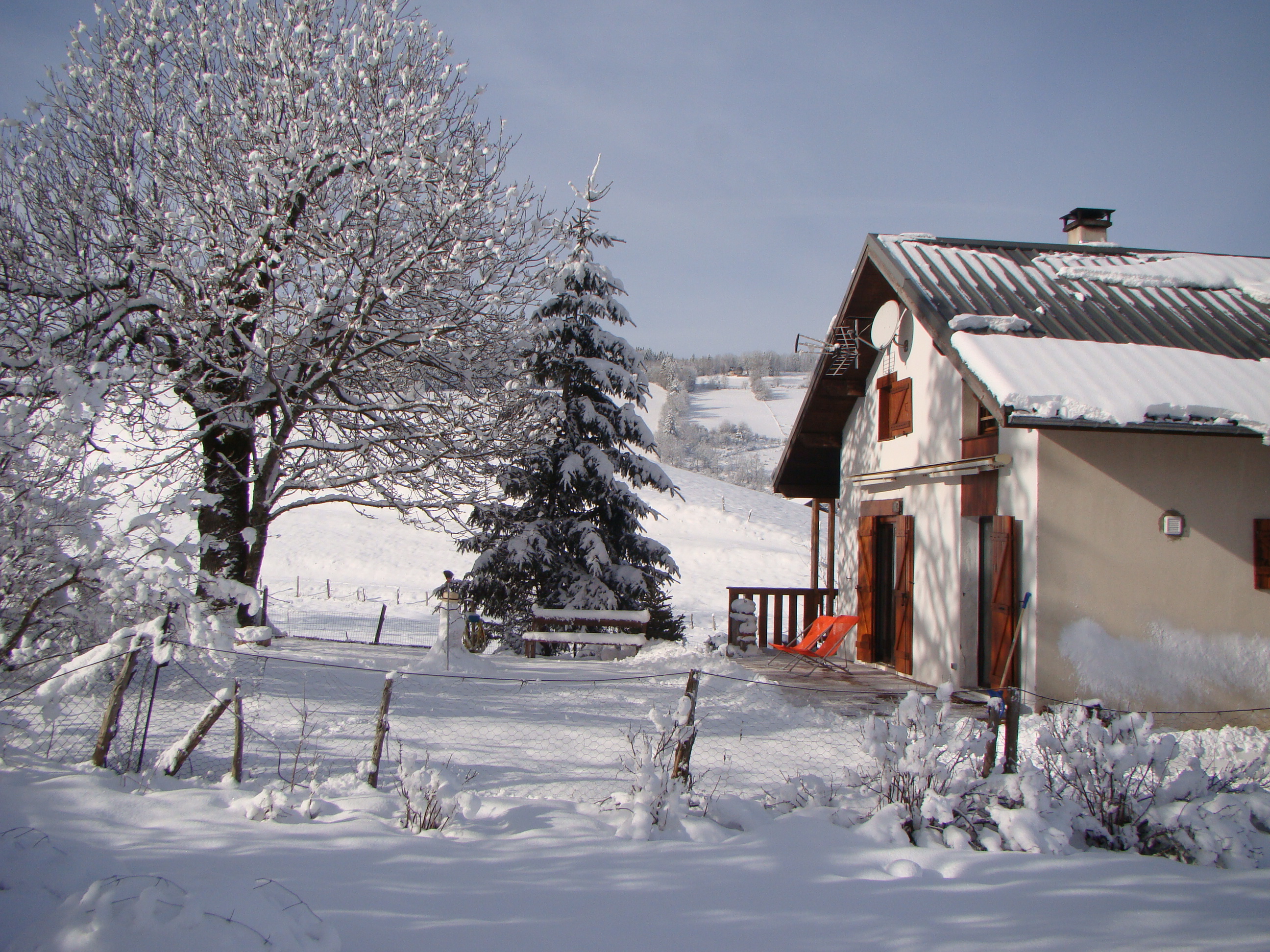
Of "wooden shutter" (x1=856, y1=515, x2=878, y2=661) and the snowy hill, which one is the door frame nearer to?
"wooden shutter" (x1=856, y1=515, x2=878, y2=661)

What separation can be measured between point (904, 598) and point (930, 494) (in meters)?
1.36

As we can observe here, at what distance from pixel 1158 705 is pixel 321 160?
10.9 m

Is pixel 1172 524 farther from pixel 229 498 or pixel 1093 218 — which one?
pixel 229 498

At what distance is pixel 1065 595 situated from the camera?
24.6 ft

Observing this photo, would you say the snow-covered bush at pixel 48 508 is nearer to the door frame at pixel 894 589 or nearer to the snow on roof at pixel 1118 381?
the snow on roof at pixel 1118 381

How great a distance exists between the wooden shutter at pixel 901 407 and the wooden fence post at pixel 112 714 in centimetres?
868

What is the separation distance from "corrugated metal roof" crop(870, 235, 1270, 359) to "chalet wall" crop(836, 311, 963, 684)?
35.8 inches

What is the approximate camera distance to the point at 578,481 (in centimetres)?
1291

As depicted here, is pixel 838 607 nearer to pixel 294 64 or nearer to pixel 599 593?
pixel 599 593

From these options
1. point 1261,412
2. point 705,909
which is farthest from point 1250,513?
point 705,909

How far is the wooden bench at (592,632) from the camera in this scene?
11.6 m

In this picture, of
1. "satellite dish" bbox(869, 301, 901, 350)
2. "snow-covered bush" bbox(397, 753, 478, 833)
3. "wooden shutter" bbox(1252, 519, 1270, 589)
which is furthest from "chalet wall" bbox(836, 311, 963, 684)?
"snow-covered bush" bbox(397, 753, 478, 833)

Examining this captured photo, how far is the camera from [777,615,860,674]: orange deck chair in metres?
9.90

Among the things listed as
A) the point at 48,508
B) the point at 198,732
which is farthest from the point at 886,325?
the point at 48,508
